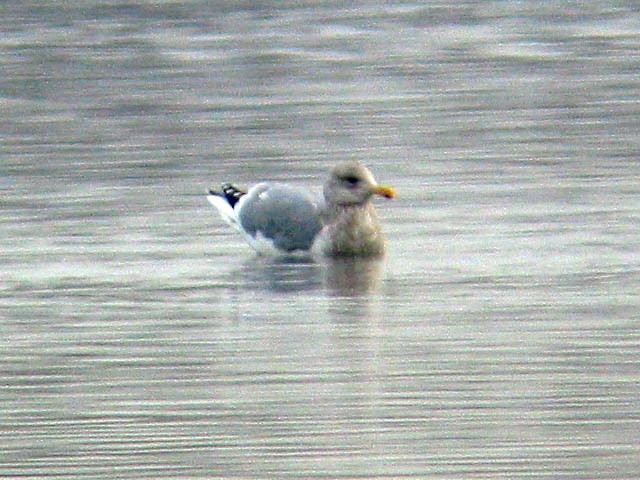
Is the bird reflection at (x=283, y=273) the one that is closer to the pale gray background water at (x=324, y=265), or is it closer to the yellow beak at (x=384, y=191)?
the pale gray background water at (x=324, y=265)

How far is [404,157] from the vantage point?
1582cm

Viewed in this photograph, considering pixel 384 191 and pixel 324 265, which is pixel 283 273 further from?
pixel 384 191

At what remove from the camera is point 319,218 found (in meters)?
13.1

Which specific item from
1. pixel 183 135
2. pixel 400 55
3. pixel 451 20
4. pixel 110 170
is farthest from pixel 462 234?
pixel 451 20

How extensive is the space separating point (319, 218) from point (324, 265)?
42cm

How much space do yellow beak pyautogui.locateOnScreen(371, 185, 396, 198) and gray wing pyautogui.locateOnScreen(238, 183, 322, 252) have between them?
0.35 metres

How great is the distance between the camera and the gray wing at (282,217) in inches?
512

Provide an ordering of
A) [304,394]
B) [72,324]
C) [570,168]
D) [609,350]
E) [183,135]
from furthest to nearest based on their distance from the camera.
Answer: [183,135] → [570,168] → [72,324] → [609,350] → [304,394]

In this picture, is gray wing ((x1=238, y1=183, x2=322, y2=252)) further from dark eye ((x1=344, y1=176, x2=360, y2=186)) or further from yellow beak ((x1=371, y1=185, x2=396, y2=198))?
yellow beak ((x1=371, y1=185, x2=396, y2=198))

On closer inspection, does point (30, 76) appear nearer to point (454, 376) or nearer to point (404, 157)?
point (404, 157)

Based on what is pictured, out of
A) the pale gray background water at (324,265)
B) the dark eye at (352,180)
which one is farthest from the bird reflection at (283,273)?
the dark eye at (352,180)

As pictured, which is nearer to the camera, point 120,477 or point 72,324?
point 120,477

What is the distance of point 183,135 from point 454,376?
8.26 m

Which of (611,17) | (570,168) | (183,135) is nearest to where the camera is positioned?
(570,168)
